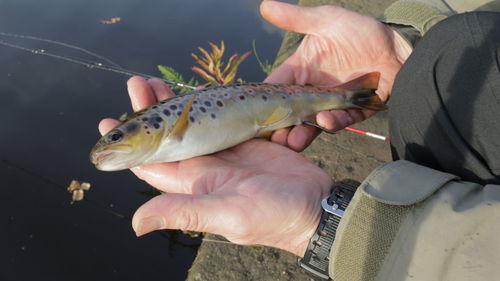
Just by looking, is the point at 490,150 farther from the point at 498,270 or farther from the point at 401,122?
the point at 498,270

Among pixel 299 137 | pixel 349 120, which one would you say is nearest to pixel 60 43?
pixel 299 137

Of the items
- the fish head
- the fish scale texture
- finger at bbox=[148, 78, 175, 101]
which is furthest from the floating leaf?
the fish head

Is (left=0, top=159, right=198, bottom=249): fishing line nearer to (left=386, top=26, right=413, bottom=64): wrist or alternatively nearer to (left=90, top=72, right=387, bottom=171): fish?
(left=90, top=72, right=387, bottom=171): fish

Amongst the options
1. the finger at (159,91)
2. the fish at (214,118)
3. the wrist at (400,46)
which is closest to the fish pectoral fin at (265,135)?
the fish at (214,118)

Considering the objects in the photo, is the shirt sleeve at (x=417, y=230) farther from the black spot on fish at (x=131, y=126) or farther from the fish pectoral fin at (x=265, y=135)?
the black spot on fish at (x=131, y=126)

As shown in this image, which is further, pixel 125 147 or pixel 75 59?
pixel 75 59

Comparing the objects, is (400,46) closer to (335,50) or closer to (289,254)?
(335,50)
